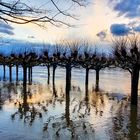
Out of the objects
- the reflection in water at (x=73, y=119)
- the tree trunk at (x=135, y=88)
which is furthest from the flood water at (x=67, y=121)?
the tree trunk at (x=135, y=88)

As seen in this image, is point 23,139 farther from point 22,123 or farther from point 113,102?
point 113,102

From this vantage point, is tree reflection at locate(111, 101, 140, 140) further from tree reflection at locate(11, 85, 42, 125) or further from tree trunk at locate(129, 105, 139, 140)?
tree reflection at locate(11, 85, 42, 125)

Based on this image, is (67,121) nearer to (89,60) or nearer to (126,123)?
(126,123)

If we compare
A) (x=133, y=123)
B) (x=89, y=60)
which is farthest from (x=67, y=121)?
(x=89, y=60)

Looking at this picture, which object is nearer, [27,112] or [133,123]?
[133,123]

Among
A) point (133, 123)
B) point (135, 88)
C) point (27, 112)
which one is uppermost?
point (135, 88)

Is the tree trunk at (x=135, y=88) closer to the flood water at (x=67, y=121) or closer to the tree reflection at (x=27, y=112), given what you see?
the flood water at (x=67, y=121)

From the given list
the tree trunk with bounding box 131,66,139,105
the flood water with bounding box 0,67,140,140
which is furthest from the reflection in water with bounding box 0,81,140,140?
the tree trunk with bounding box 131,66,139,105

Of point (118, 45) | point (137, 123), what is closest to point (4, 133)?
point (137, 123)

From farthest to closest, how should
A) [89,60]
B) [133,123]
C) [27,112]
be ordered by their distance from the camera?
[89,60], [27,112], [133,123]

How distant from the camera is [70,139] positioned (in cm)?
1491

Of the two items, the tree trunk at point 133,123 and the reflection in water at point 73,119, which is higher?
the reflection in water at point 73,119

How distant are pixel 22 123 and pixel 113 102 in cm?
1171

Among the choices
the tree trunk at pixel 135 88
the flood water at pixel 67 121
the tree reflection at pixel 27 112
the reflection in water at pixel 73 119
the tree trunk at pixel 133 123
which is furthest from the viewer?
the tree trunk at pixel 135 88
